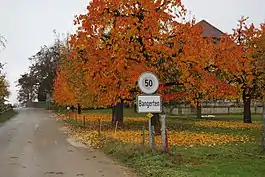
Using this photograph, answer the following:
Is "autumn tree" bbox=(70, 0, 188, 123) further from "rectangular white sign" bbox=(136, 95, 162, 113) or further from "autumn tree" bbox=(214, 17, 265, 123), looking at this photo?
"rectangular white sign" bbox=(136, 95, 162, 113)

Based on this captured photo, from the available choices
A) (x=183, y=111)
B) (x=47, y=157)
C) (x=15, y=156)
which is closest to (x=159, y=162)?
(x=47, y=157)

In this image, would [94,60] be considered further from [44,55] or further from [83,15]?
[44,55]

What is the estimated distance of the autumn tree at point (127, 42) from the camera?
21125 millimetres

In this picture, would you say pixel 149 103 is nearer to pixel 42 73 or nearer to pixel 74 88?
pixel 74 88

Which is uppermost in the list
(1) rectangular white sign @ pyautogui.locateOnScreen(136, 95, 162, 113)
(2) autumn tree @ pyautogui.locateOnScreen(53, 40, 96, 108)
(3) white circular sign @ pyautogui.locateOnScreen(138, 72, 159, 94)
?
(2) autumn tree @ pyautogui.locateOnScreen(53, 40, 96, 108)

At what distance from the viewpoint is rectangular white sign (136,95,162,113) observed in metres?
14.2

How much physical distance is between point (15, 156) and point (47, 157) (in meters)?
1.19

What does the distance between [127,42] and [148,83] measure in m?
7.55

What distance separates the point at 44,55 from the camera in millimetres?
83125

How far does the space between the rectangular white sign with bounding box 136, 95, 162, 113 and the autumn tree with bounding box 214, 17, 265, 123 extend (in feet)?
32.7

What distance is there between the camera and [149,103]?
1437 cm

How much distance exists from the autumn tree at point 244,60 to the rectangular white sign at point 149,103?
9972 millimetres

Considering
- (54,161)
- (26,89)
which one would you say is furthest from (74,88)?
(26,89)

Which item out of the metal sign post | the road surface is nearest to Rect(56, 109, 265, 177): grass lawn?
the road surface
